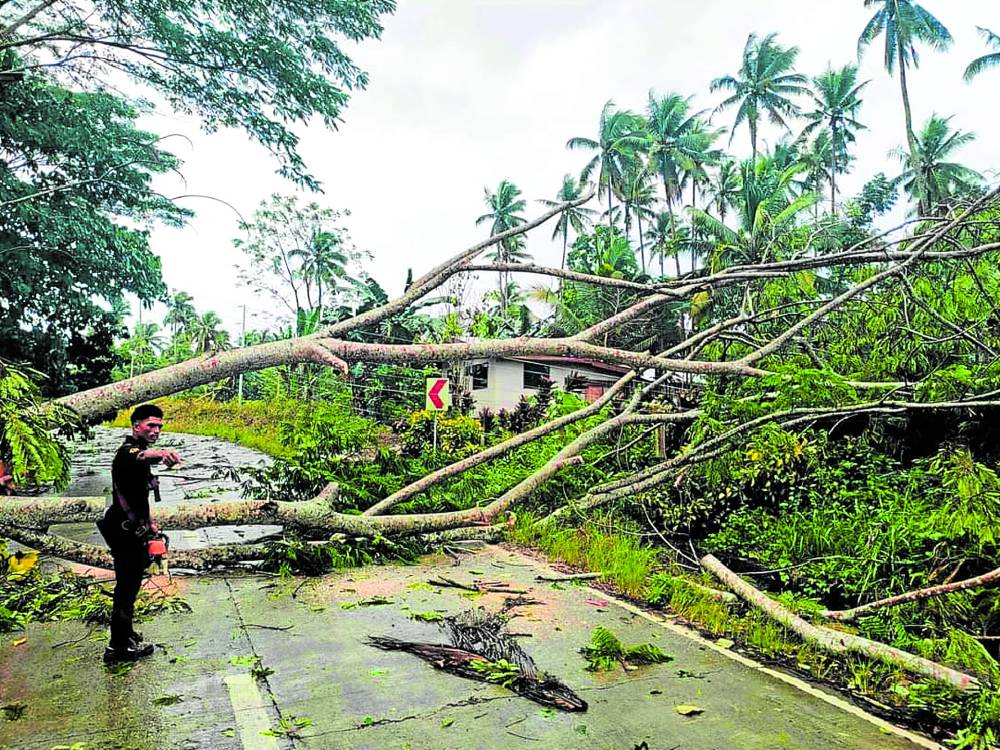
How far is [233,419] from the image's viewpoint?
80.2 feet

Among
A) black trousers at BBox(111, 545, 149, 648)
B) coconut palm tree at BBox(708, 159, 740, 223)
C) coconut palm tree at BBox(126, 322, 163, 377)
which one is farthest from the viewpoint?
coconut palm tree at BBox(708, 159, 740, 223)

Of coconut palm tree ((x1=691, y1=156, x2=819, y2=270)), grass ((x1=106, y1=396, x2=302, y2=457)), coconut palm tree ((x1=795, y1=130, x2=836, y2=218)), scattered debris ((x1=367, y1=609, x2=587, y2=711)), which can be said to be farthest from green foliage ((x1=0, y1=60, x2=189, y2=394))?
coconut palm tree ((x1=795, y1=130, x2=836, y2=218))

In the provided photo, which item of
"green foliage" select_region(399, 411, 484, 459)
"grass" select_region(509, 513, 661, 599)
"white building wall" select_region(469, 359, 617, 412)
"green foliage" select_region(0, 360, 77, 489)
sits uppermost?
"white building wall" select_region(469, 359, 617, 412)

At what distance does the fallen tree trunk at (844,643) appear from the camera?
4.04 m

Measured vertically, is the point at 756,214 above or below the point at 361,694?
above

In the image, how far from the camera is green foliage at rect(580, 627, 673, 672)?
4395 mm

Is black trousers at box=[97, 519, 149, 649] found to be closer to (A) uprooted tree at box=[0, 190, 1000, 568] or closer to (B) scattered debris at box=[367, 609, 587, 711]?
(A) uprooted tree at box=[0, 190, 1000, 568]

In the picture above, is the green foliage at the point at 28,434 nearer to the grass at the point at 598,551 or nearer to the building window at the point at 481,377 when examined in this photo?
the grass at the point at 598,551

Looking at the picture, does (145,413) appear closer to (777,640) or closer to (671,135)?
(777,640)

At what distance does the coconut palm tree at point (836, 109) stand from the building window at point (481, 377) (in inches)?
984

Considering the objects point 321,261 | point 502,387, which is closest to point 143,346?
point 321,261

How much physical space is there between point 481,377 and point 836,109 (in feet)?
96.2

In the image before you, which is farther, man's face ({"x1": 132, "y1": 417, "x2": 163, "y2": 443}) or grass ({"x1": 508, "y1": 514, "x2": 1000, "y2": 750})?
man's face ({"x1": 132, "y1": 417, "x2": 163, "y2": 443})

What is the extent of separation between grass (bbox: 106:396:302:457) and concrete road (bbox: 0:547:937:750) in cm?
1151
